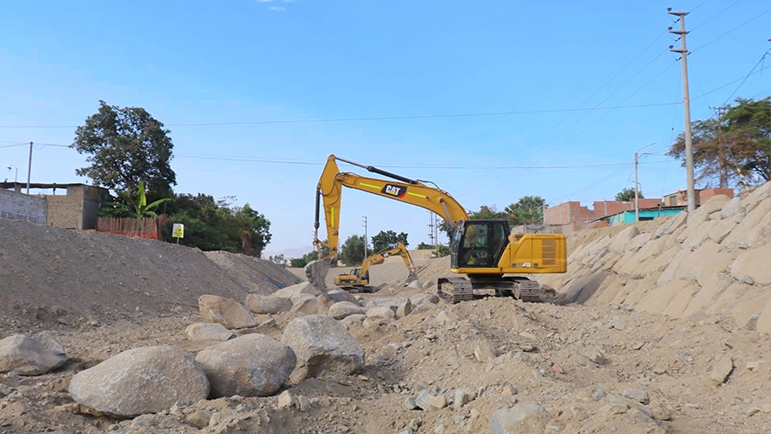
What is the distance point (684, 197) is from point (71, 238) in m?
29.5

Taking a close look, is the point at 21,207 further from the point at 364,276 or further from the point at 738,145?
the point at 738,145

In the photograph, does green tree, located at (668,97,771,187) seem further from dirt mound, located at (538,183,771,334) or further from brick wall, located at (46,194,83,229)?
brick wall, located at (46,194,83,229)

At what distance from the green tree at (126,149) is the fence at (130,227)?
17.4ft

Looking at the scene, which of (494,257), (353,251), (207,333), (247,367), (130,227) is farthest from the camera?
(353,251)

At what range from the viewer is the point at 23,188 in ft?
110

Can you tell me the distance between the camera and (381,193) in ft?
52.4

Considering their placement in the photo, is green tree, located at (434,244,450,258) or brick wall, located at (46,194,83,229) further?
green tree, located at (434,244,450,258)

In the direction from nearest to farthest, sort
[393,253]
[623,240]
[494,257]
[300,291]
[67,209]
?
1. [494,257]
2. [300,291]
3. [623,240]
4. [393,253]
5. [67,209]

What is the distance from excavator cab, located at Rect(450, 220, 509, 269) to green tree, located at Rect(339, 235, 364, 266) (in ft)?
175

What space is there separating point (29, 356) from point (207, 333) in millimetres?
3228

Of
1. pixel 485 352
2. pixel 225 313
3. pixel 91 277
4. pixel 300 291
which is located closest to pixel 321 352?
pixel 485 352

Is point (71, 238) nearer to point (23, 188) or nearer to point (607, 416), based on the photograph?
point (607, 416)

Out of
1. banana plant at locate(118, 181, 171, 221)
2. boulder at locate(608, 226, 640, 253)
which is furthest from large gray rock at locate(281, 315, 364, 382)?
banana plant at locate(118, 181, 171, 221)

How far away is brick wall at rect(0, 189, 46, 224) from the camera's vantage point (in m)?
21.8
